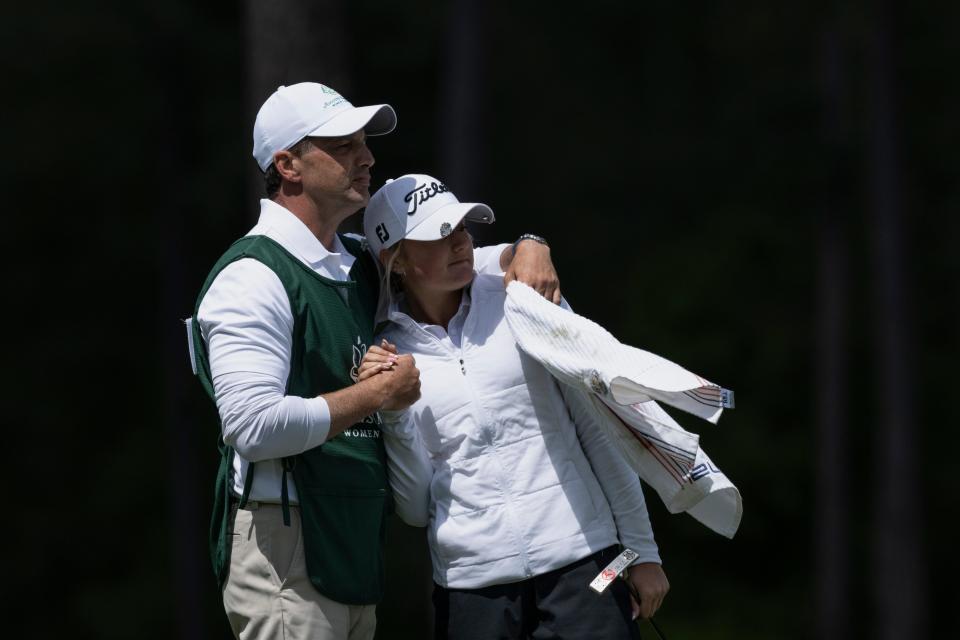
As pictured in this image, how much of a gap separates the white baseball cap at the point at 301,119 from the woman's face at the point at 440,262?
1.15ft

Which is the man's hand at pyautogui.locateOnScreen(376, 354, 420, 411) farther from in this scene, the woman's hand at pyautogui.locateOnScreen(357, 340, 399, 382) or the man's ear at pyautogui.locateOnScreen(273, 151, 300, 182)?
the man's ear at pyautogui.locateOnScreen(273, 151, 300, 182)

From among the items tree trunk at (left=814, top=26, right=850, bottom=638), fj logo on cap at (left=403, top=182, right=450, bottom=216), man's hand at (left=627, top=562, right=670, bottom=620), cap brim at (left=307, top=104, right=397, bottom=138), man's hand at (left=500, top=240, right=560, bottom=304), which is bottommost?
tree trunk at (left=814, top=26, right=850, bottom=638)

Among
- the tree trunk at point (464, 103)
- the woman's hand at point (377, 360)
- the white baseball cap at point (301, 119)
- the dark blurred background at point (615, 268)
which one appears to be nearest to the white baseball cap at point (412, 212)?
the white baseball cap at point (301, 119)

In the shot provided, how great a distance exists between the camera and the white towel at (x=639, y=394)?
352cm

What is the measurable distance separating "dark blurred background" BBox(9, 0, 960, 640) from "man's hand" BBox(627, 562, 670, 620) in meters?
11.5

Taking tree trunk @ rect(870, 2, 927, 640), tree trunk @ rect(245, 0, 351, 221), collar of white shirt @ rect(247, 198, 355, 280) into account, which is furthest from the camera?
tree trunk @ rect(870, 2, 927, 640)

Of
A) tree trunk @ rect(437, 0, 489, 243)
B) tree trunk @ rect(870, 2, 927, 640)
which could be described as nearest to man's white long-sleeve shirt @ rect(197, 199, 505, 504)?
tree trunk @ rect(437, 0, 489, 243)

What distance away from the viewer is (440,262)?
12.3ft

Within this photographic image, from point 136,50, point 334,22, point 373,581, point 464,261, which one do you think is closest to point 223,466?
point 373,581

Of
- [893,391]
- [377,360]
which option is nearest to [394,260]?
[377,360]

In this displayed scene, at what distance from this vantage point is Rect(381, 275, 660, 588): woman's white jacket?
361 cm

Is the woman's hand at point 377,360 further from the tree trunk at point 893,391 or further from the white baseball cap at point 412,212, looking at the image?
the tree trunk at point 893,391

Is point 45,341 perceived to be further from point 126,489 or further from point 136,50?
point 136,50

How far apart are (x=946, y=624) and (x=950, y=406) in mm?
2717
